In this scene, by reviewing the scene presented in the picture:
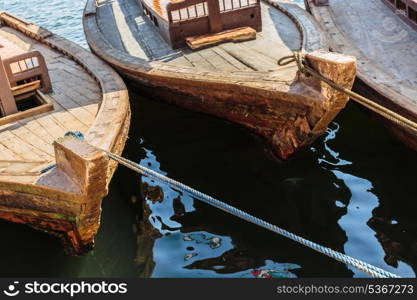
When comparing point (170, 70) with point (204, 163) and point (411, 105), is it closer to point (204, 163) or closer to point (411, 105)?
point (204, 163)

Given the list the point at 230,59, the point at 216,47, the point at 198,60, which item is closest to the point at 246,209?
the point at 230,59

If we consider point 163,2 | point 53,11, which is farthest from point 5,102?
point 53,11

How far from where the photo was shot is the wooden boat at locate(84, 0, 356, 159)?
690 cm

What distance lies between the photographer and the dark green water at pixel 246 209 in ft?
22.1

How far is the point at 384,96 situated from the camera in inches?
293

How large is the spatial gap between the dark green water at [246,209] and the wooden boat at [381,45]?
920mm

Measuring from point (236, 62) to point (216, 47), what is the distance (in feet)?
2.66

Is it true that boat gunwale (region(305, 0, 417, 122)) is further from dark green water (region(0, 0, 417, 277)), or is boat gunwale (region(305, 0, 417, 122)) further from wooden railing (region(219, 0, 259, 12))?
wooden railing (region(219, 0, 259, 12))

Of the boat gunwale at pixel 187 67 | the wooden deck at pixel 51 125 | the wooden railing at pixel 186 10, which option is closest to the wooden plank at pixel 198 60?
the boat gunwale at pixel 187 67

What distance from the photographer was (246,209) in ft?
25.4

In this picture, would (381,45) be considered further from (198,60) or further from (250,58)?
(198,60)

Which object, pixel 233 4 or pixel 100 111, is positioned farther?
pixel 233 4

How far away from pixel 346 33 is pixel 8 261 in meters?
6.96

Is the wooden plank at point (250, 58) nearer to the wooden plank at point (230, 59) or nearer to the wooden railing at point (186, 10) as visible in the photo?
the wooden plank at point (230, 59)
